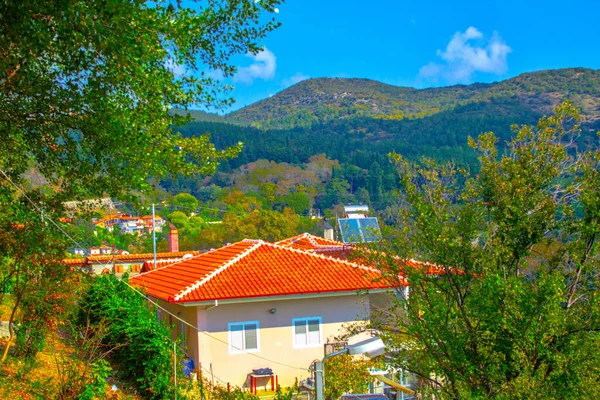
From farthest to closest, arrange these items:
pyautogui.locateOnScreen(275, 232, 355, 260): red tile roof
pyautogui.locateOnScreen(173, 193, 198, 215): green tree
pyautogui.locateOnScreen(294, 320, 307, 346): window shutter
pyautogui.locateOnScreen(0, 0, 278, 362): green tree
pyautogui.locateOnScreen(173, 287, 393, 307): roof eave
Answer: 1. pyautogui.locateOnScreen(173, 193, 198, 215): green tree
2. pyautogui.locateOnScreen(275, 232, 355, 260): red tile roof
3. pyautogui.locateOnScreen(294, 320, 307, 346): window shutter
4. pyautogui.locateOnScreen(173, 287, 393, 307): roof eave
5. pyautogui.locateOnScreen(0, 0, 278, 362): green tree

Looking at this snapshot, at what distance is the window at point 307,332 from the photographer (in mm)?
17328

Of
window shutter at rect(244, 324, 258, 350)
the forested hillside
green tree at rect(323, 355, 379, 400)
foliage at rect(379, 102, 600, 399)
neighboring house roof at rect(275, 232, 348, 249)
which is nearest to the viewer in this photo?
foliage at rect(379, 102, 600, 399)

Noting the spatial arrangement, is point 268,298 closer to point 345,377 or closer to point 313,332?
point 313,332

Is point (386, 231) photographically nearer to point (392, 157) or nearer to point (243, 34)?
point (392, 157)

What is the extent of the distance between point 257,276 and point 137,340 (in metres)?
6.73

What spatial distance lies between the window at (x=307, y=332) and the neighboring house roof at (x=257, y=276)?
0.97 metres

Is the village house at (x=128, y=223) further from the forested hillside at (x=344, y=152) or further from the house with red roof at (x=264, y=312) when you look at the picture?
the house with red roof at (x=264, y=312)

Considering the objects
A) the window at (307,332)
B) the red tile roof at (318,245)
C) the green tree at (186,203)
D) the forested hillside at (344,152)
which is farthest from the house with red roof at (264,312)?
the green tree at (186,203)

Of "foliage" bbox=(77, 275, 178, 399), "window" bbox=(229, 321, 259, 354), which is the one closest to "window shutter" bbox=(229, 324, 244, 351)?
"window" bbox=(229, 321, 259, 354)

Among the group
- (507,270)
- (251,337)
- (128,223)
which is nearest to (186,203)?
(128,223)

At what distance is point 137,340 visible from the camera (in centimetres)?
1141

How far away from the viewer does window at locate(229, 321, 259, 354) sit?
55.0ft

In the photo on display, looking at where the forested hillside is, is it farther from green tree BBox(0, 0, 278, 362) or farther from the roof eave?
green tree BBox(0, 0, 278, 362)

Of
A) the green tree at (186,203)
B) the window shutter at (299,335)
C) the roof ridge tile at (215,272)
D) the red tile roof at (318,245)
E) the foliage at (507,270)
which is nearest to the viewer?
the foliage at (507,270)
